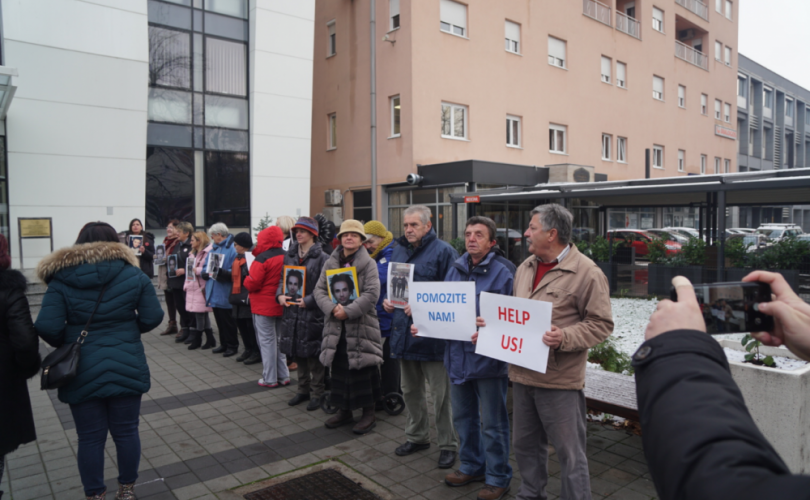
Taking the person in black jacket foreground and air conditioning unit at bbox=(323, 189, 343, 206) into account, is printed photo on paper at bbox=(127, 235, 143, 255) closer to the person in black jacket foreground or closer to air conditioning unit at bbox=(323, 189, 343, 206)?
the person in black jacket foreground

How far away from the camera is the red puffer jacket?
698 centimetres

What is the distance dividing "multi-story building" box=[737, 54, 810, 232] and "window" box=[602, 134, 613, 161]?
68.5 feet

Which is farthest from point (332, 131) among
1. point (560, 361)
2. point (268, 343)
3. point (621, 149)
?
point (560, 361)

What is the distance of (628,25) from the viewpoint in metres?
30.6

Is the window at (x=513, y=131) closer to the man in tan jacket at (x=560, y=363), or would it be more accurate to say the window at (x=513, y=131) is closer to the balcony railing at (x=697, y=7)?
the balcony railing at (x=697, y=7)

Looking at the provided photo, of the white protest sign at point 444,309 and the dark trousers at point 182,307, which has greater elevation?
the white protest sign at point 444,309

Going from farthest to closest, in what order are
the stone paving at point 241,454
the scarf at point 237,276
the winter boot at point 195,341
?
the winter boot at point 195,341 → the scarf at point 237,276 → the stone paving at point 241,454

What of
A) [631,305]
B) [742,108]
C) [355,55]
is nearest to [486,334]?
[631,305]

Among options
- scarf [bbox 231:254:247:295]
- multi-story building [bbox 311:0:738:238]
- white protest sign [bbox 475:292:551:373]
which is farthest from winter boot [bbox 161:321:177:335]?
multi-story building [bbox 311:0:738:238]

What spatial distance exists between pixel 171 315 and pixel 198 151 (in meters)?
10.5

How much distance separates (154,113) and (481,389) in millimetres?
18085

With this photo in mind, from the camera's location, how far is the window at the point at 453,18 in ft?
71.4

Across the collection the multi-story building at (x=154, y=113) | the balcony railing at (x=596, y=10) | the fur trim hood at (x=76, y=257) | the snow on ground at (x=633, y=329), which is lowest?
the snow on ground at (x=633, y=329)

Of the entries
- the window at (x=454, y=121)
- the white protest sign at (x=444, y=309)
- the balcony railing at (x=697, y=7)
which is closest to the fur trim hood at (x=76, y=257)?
the white protest sign at (x=444, y=309)
